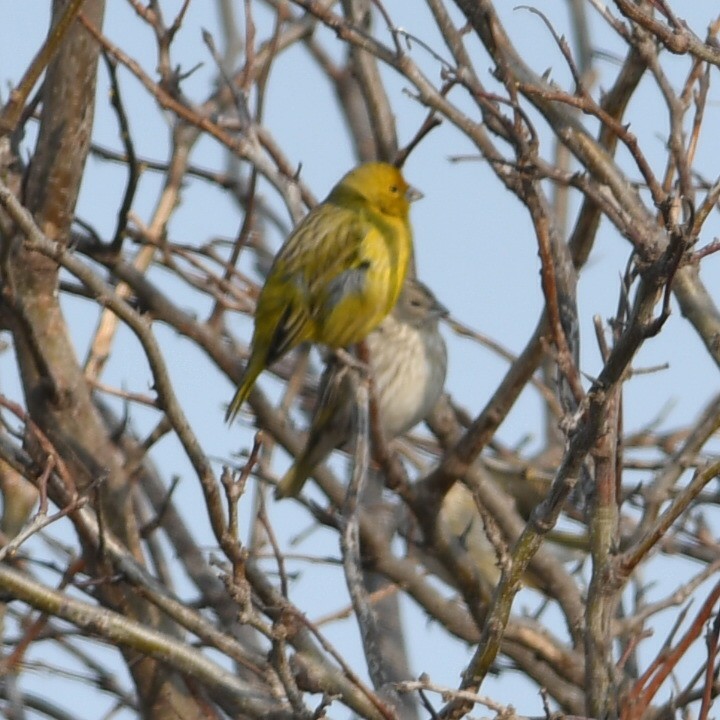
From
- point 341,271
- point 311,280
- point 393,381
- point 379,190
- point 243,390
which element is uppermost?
point 379,190

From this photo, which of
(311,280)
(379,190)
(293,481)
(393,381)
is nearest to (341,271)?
(311,280)

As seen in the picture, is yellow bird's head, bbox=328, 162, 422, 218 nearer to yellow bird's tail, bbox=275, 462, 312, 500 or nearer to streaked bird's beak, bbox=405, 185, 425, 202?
streaked bird's beak, bbox=405, 185, 425, 202

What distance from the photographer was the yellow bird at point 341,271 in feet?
20.4

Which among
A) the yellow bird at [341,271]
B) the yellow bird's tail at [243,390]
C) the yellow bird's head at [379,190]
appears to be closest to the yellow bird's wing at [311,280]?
the yellow bird at [341,271]

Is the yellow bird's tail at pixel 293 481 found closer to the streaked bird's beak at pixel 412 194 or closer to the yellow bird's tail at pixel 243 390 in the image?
the yellow bird's tail at pixel 243 390

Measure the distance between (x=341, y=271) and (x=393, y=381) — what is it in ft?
3.37

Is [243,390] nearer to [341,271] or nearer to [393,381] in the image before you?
[341,271]

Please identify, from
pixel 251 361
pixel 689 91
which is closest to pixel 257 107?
pixel 251 361

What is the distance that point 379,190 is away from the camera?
266 inches

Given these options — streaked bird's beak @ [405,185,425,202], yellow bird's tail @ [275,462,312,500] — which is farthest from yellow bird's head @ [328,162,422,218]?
yellow bird's tail @ [275,462,312,500]

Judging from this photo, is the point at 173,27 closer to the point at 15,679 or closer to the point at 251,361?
the point at 251,361

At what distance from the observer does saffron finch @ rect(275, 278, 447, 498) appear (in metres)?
5.85

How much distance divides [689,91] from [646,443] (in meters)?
2.39

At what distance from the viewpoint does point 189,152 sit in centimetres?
561
